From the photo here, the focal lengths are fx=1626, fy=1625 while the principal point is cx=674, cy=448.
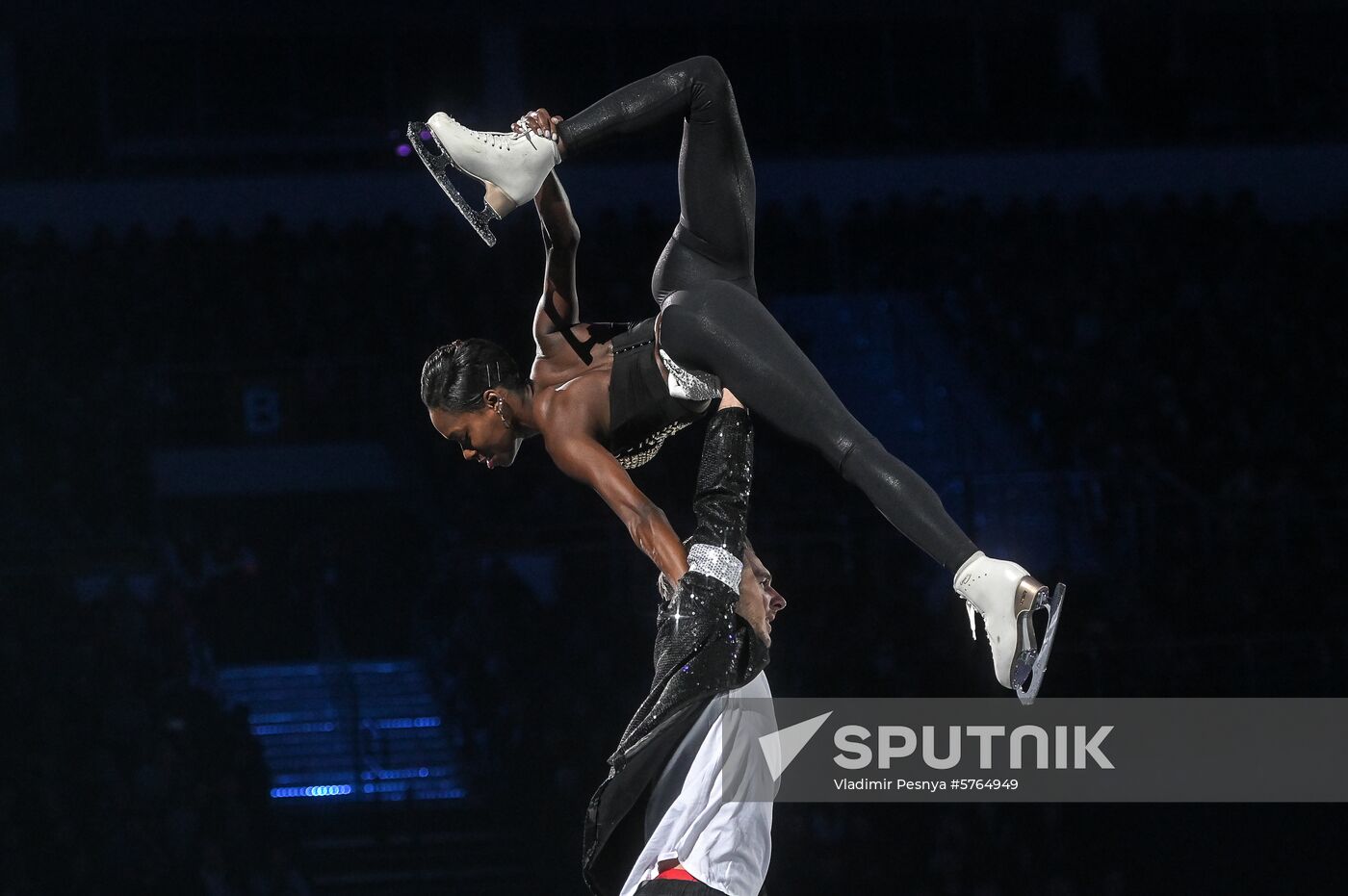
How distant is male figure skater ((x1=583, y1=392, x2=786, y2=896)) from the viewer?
3629mm

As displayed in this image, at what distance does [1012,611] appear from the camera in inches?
133

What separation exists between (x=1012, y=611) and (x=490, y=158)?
59.4 inches

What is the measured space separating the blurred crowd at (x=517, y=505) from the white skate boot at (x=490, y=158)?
14.5 ft

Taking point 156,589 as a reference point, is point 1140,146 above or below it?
above

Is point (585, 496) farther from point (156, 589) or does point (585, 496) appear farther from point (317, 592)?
point (156, 589)

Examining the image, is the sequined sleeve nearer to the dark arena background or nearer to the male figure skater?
the male figure skater

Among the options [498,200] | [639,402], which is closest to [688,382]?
[639,402]

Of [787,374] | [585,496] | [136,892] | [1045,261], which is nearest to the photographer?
[787,374]

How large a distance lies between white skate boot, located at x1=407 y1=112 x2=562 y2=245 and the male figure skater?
0.70m

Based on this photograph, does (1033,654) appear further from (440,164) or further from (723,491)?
(440,164)

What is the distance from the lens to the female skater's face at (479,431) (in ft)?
13.3

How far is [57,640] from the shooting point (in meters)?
8.24

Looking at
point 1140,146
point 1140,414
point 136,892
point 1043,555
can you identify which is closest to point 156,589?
point 136,892

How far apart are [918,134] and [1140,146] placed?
5.08 feet
